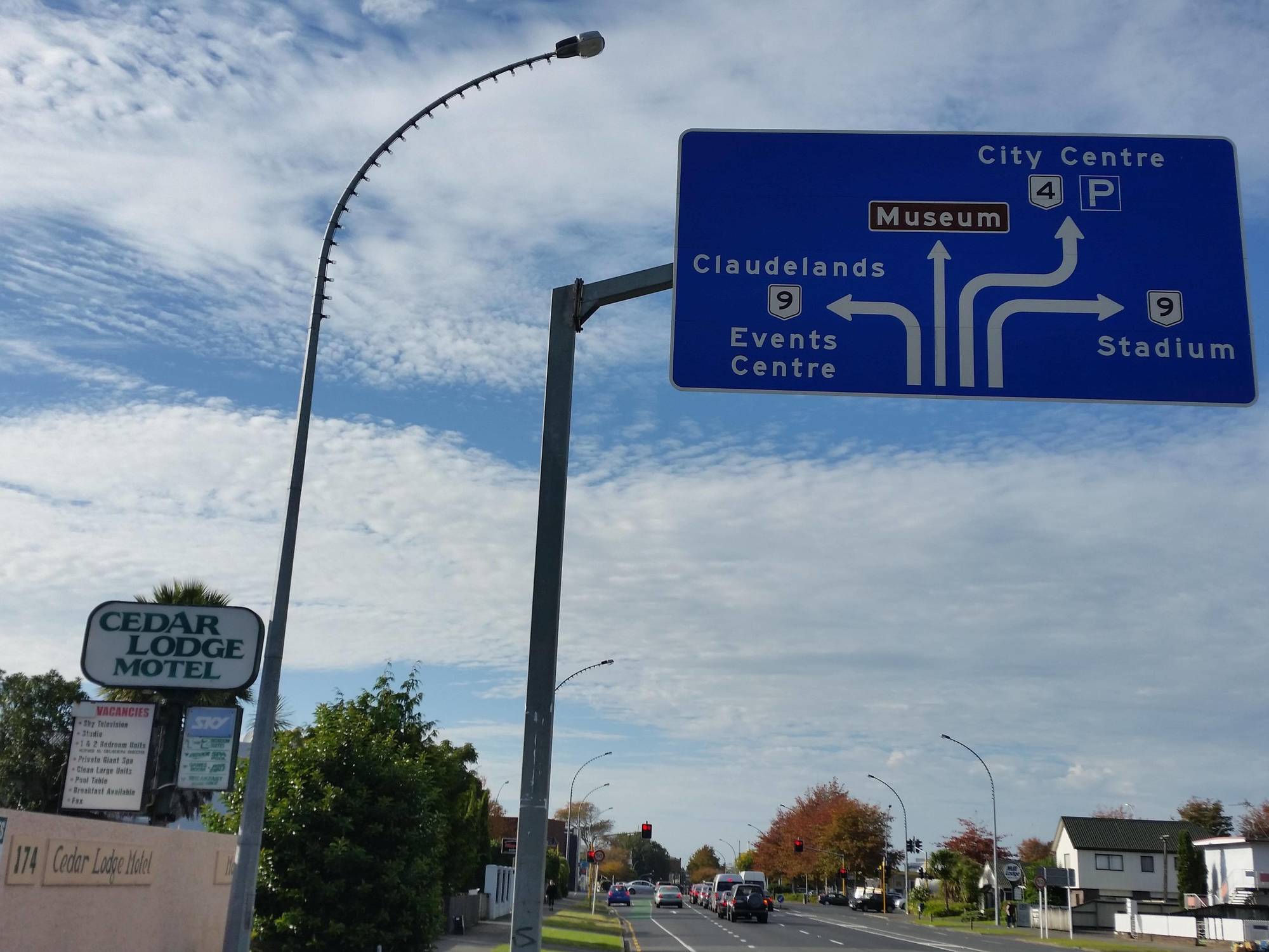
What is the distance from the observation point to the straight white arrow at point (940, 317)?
7.88 m

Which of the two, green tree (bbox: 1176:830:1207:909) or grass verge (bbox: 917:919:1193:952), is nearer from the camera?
grass verge (bbox: 917:919:1193:952)

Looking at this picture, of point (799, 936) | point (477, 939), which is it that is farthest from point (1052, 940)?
point (477, 939)

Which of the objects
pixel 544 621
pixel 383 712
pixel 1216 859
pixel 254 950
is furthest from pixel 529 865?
pixel 1216 859

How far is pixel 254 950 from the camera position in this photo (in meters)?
18.5

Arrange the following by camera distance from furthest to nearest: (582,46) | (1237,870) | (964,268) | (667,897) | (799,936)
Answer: (667,897) → (1237,870) → (799,936) → (582,46) → (964,268)

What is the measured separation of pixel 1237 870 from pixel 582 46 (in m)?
64.7

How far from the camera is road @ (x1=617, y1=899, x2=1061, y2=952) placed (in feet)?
122

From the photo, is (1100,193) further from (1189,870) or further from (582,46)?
(1189,870)

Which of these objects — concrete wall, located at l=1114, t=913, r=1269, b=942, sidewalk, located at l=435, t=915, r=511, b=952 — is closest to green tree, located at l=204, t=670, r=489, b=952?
sidewalk, located at l=435, t=915, r=511, b=952

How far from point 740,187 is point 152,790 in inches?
449

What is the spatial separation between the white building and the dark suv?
21.4 metres

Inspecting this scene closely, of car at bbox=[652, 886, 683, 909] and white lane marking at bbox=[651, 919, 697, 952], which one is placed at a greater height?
white lane marking at bbox=[651, 919, 697, 952]

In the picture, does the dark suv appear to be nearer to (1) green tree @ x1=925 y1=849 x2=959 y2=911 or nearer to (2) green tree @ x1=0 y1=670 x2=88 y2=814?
(1) green tree @ x1=925 y1=849 x2=959 y2=911

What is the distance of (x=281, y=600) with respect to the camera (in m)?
12.2
